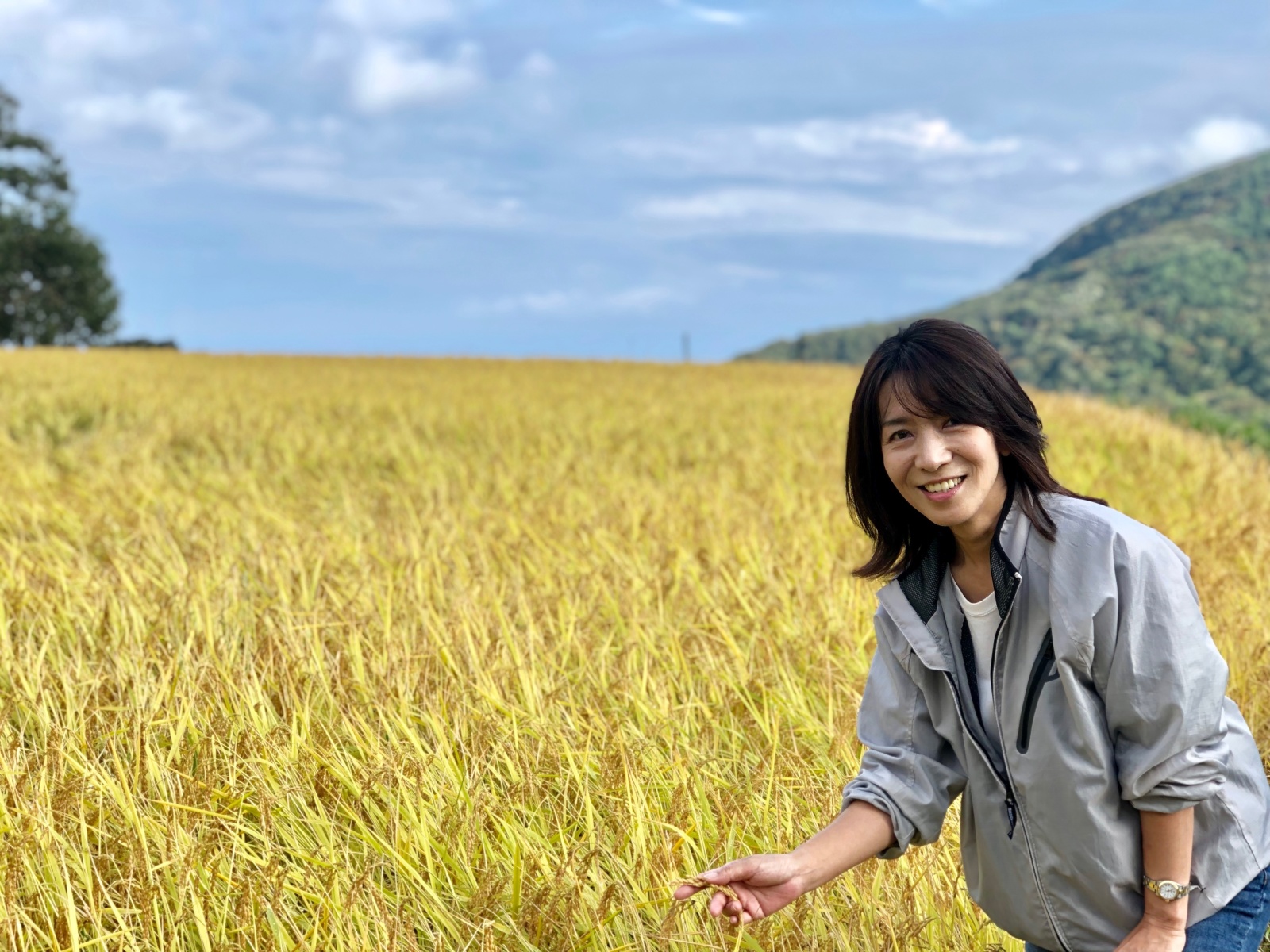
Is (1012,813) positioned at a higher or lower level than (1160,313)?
lower

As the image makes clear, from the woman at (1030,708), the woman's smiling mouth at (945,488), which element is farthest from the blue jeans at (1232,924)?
the woman's smiling mouth at (945,488)

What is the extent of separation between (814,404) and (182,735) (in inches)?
386

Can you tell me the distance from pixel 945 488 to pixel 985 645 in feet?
0.80

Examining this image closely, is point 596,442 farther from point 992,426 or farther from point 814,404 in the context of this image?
point 992,426

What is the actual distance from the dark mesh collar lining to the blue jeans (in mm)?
502

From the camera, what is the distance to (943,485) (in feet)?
5.21

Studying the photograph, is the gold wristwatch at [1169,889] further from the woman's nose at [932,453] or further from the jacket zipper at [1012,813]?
the woman's nose at [932,453]

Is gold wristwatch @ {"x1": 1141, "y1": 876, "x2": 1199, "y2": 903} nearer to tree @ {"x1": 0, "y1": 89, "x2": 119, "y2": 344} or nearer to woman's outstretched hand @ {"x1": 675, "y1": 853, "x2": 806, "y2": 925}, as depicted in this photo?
woman's outstretched hand @ {"x1": 675, "y1": 853, "x2": 806, "y2": 925}

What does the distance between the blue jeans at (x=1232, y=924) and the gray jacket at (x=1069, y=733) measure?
3cm

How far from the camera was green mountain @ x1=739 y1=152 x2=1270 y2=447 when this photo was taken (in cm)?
7112

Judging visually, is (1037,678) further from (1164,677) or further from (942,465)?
(942,465)

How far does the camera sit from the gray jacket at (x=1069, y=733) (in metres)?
1.43

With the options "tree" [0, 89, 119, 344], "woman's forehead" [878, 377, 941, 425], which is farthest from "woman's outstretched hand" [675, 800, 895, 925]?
"tree" [0, 89, 119, 344]

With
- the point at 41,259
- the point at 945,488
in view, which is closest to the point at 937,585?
the point at 945,488
